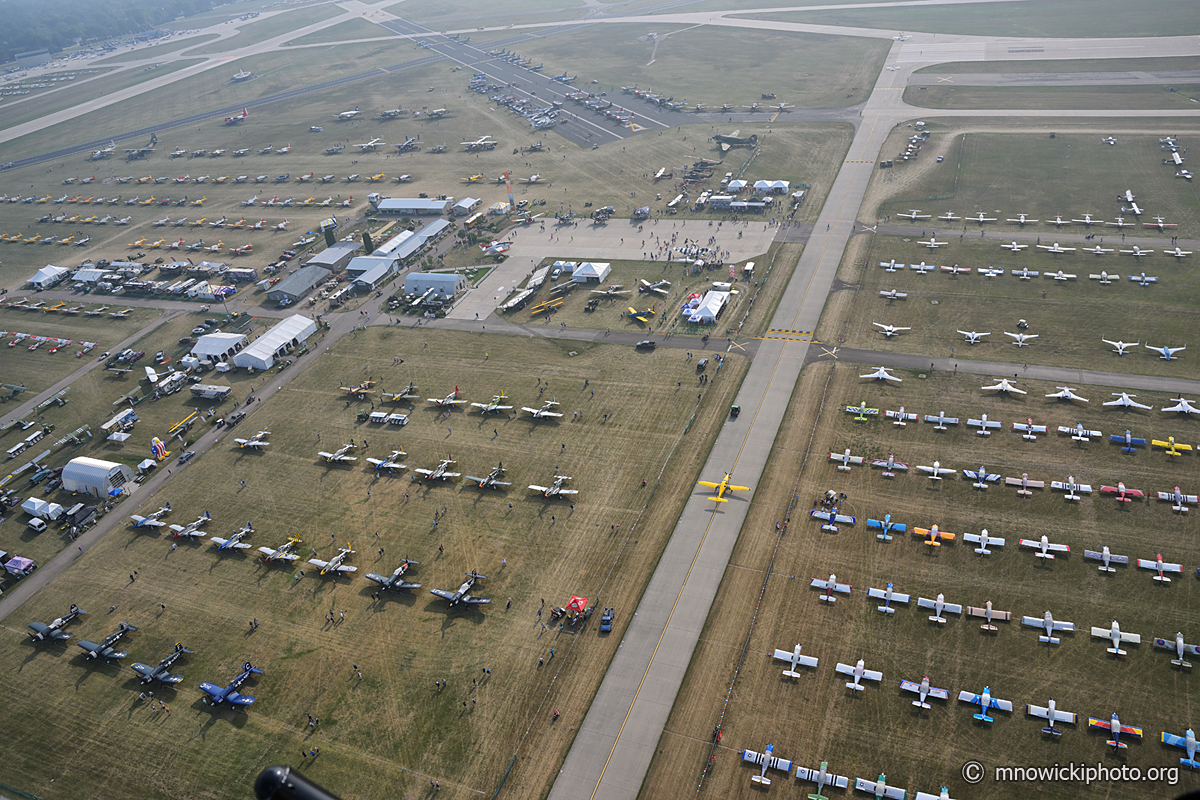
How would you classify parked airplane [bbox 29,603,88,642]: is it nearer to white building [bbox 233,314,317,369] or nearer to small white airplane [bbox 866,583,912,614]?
white building [bbox 233,314,317,369]

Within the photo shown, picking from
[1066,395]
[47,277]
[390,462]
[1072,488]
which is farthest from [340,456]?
[47,277]

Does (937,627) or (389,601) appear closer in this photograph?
(937,627)

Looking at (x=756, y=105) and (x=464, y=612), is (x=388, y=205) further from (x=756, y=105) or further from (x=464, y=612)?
(x=464, y=612)

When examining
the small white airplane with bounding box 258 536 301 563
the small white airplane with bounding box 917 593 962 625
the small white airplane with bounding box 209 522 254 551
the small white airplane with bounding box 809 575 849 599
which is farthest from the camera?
the small white airplane with bounding box 209 522 254 551

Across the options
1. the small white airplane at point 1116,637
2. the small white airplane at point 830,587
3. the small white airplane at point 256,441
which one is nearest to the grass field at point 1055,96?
the small white airplane at point 1116,637

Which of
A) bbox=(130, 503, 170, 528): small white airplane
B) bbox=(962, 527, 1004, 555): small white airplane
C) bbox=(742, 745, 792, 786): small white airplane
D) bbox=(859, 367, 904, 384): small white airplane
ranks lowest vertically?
bbox=(742, 745, 792, 786): small white airplane

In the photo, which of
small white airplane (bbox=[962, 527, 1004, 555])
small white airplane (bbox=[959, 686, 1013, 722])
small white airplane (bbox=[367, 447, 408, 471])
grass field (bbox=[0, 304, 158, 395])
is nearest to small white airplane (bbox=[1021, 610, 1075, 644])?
small white airplane (bbox=[962, 527, 1004, 555])

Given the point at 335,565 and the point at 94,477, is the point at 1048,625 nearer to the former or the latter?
the point at 335,565
